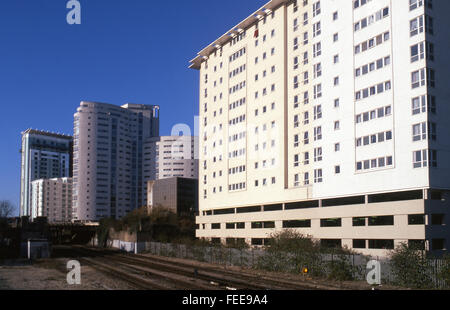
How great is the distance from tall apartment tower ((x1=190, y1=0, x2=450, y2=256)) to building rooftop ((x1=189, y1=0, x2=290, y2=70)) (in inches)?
11.3

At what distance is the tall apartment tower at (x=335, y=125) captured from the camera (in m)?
56.1

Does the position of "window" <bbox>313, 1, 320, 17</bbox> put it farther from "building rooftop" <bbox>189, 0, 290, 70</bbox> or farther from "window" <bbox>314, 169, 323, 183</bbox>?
"window" <bbox>314, 169, 323, 183</bbox>

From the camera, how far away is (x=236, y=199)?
90312 millimetres

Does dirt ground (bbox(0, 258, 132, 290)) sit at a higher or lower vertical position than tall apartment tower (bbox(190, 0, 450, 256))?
lower

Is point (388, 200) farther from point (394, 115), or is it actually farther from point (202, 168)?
point (202, 168)

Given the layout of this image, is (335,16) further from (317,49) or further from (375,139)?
(375,139)

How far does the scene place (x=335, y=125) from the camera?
221 feet

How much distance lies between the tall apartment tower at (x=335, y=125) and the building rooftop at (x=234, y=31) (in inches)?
11.3

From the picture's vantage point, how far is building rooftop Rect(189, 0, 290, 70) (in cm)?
8294

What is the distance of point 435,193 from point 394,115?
10.5 m

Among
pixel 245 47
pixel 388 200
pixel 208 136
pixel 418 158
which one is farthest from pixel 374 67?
pixel 208 136

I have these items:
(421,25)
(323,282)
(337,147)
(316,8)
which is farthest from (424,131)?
(316,8)

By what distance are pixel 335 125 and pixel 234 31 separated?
3546cm

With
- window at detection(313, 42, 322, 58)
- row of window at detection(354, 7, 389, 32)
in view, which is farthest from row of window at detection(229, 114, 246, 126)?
row of window at detection(354, 7, 389, 32)
